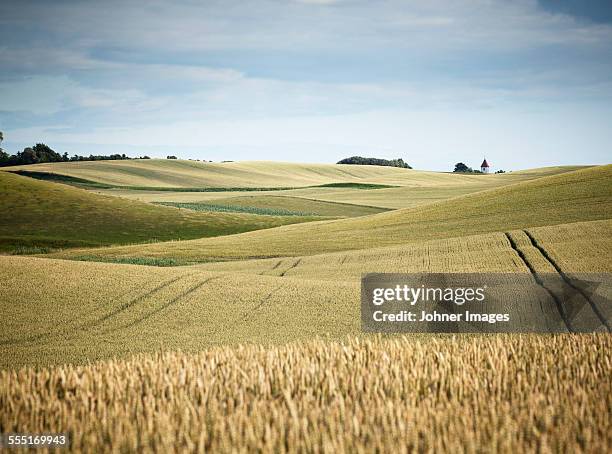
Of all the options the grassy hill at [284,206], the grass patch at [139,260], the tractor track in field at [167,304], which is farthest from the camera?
the grassy hill at [284,206]

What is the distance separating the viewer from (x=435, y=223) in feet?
94.6

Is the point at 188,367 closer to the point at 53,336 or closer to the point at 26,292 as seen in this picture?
the point at 53,336

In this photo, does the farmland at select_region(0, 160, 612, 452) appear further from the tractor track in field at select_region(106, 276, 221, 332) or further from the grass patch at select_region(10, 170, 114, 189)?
the grass patch at select_region(10, 170, 114, 189)

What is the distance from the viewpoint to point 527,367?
5844 millimetres

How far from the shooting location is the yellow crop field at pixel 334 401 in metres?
3.81

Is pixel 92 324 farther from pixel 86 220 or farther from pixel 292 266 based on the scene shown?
pixel 86 220

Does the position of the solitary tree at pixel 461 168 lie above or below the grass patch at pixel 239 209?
above

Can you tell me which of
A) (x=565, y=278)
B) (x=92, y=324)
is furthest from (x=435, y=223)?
(x=92, y=324)

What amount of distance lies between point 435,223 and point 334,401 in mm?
24911

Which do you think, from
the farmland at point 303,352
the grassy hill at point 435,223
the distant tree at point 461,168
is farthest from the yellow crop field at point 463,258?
the distant tree at point 461,168

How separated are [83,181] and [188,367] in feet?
264

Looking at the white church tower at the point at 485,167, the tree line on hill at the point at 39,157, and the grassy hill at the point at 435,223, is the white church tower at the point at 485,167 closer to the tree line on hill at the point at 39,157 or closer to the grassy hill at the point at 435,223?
the tree line on hill at the point at 39,157
